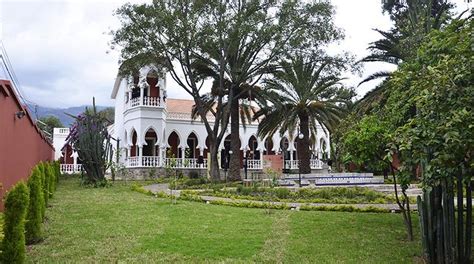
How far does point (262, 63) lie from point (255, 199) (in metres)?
10.7

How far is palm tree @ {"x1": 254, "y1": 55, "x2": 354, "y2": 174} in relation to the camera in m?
24.1

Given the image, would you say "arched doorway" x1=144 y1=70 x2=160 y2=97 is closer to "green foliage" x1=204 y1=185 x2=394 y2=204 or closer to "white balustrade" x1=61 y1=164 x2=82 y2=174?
"white balustrade" x1=61 y1=164 x2=82 y2=174

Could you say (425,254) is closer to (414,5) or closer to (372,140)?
(372,140)

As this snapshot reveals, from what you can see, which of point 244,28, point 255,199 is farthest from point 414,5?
point 255,199

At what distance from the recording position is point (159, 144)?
96.9 feet

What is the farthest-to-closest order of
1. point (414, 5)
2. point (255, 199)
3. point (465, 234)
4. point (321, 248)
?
point (414, 5) → point (255, 199) → point (321, 248) → point (465, 234)

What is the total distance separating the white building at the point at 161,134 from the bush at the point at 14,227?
20.3 meters

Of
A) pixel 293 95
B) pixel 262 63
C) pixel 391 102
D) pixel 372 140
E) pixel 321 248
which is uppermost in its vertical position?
pixel 262 63

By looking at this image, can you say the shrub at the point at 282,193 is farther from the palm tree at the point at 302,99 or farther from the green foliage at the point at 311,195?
the palm tree at the point at 302,99

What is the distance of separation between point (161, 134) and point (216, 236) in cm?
2245

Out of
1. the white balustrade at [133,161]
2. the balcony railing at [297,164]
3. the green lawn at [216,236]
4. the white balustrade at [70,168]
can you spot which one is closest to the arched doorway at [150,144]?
the white balustrade at [133,161]

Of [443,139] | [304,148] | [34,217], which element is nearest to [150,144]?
[304,148]

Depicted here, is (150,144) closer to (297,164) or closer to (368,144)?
(297,164)

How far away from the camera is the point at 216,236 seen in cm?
804
